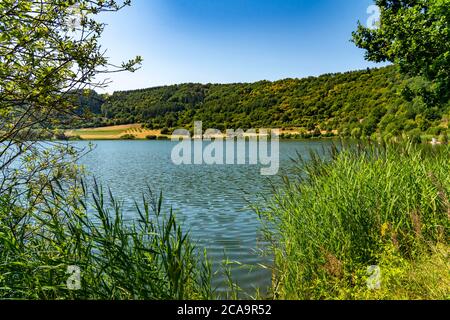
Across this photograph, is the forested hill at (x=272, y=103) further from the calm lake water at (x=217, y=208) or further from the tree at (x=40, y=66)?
the tree at (x=40, y=66)

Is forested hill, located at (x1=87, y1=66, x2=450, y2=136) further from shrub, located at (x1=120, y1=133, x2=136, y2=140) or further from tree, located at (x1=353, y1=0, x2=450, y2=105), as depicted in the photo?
tree, located at (x1=353, y1=0, x2=450, y2=105)

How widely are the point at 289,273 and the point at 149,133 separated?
5059 inches

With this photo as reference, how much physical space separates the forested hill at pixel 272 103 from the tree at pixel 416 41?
79.1m

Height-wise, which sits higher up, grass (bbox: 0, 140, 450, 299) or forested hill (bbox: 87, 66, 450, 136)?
forested hill (bbox: 87, 66, 450, 136)

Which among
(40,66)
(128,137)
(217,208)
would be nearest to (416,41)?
(217,208)

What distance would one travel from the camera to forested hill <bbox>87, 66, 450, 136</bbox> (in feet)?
373

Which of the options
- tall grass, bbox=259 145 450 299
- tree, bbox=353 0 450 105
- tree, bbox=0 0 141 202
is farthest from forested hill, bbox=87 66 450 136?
tree, bbox=0 0 141 202

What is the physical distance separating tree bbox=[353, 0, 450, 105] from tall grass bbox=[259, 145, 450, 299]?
834cm

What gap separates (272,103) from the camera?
479 ft

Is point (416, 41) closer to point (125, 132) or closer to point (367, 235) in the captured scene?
point (367, 235)

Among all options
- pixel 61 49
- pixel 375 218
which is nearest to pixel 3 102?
pixel 61 49

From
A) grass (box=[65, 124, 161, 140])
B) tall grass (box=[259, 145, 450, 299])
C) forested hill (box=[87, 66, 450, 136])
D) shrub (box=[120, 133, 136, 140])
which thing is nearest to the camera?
tall grass (box=[259, 145, 450, 299])
